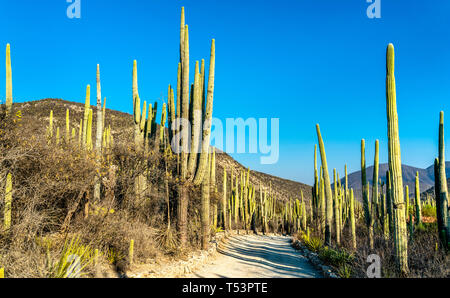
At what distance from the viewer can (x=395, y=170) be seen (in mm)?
6289

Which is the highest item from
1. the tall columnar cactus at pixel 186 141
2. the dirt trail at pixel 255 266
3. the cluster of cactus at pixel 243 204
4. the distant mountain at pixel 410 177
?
the distant mountain at pixel 410 177

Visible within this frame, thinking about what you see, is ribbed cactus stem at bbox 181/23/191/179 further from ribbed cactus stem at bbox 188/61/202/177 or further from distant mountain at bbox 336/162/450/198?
distant mountain at bbox 336/162/450/198

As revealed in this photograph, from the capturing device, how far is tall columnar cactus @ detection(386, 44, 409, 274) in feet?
20.0

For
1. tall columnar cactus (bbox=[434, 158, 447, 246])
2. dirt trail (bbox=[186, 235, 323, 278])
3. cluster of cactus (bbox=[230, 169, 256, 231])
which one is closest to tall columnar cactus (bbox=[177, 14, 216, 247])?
dirt trail (bbox=[186, 235, 323, 278])

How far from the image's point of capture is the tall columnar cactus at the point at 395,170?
6.09m

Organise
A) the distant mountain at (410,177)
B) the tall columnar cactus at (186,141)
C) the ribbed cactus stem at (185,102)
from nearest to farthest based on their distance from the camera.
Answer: the tall columnar cactus at (186,141) < the ribbed cactus stem at (185,102) < the distant mountain at (410,177)

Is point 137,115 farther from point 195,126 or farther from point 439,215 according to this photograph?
point 439,215

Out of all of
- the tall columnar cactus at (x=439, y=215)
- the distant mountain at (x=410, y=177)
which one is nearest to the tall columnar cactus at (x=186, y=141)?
the tall columnar cactus at (x=439, y=215)

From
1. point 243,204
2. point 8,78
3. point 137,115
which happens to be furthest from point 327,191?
point 243,204

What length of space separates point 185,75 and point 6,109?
4834 millimetres

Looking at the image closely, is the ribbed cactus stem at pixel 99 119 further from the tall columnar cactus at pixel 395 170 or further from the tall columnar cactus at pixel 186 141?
the tall columnar cactus at pixel 395 170
